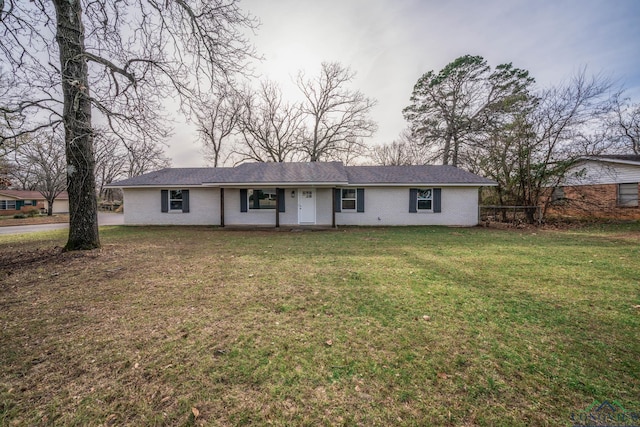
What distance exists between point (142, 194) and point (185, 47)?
399 inches

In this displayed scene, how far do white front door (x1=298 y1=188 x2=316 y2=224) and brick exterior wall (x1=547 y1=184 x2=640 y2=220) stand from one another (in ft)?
44.4

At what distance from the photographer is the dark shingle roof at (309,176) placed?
498 inches

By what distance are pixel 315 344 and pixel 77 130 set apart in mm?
7761

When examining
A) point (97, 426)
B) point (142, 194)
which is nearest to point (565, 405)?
point (97, 426)

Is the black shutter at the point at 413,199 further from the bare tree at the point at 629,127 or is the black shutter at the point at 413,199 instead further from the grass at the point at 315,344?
the bare tree at the point at 629,127

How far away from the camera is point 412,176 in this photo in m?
14.2

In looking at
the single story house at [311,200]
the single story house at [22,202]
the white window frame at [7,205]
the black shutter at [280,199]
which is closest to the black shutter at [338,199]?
the single story house at [311,200]

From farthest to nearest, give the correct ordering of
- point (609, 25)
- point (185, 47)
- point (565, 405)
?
1. point (609, 25)
2. point (185, 47)
3. point (565, 405)

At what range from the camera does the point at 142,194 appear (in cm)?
1445

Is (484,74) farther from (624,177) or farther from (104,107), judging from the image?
(104,107)

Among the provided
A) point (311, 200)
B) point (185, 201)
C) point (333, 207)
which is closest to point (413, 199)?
point (333, 207)

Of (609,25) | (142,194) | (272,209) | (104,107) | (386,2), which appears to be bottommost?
(272,209)

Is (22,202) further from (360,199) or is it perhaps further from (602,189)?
(602,189)

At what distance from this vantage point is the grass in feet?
6.32
